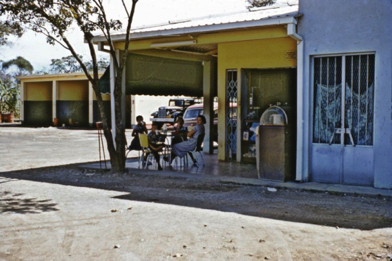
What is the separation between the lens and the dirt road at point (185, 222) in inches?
222

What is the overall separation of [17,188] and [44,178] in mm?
1450

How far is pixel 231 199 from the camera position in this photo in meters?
8.85

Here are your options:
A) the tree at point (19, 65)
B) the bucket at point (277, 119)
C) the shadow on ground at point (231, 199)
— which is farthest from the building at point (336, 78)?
the tree at point (19, 65)

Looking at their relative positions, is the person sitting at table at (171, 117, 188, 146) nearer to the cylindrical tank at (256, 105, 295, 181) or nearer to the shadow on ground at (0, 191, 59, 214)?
the cylindrical tank at (256, 105, 295, 181)

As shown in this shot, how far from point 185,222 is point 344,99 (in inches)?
188

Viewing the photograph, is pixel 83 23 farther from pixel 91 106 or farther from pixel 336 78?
pixel 91 106

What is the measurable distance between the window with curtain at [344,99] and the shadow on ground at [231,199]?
148 cm

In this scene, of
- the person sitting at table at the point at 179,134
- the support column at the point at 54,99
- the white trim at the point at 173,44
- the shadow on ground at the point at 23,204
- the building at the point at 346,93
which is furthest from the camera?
the support column at the point at 54,99

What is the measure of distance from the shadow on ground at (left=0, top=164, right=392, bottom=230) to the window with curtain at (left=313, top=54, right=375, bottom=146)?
1.48 m

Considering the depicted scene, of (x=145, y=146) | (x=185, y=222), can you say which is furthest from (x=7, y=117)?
(x=185, y=222)

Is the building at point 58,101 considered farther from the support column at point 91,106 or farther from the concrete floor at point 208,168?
the concrete floor at point 208,168

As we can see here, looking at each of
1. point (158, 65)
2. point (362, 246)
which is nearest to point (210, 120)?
point (158, 65)

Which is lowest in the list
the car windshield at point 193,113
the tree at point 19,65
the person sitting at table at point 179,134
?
the person sitting at table at point 179,134

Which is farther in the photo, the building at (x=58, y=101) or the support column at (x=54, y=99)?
the support column at (x=54, y=99)
